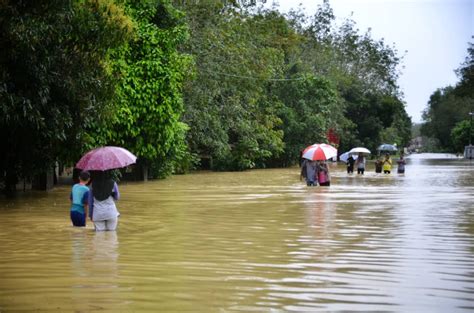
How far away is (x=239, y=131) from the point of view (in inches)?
1944

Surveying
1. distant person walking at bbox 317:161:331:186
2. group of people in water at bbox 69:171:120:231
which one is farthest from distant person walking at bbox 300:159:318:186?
group of people in water at bbox 69:171:120:231

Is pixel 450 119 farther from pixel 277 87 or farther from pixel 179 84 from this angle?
pixel 179 84

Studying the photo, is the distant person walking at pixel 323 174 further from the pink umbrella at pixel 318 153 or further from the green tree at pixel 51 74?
the green tree at pixel 51 74

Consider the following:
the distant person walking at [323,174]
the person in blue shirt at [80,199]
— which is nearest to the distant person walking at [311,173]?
the distant person walking at [323,174]

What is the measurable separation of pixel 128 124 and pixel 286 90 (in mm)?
35620

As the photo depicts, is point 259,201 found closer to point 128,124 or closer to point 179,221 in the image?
point 179,221

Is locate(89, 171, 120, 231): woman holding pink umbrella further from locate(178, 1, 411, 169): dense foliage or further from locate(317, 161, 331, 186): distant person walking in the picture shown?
locate(178, 1, 411, 169): dense foliage

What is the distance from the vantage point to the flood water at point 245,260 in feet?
Answer: 24.1

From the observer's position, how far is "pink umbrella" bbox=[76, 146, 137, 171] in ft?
47.3

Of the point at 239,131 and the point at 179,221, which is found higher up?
the point at 239,131

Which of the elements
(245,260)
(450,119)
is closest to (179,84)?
(245,260)

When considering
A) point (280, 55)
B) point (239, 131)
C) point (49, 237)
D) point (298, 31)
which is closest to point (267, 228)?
point (49, 237)

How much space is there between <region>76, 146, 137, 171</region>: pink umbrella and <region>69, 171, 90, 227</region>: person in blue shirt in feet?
0.99

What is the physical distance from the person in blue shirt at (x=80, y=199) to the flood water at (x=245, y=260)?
9.5 inches
